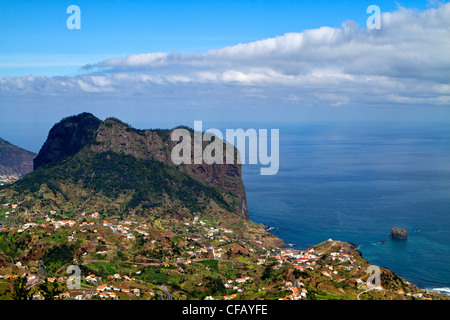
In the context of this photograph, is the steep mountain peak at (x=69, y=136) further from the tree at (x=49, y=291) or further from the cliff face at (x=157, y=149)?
the tree at (x=49, y=291)

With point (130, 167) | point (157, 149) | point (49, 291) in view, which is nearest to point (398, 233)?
point (157, 149)

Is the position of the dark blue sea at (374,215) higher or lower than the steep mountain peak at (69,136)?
lower

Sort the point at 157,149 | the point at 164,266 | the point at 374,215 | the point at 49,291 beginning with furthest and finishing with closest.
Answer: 1. the point at 157,149
2. the point at 374,215
3. the point at 164,266
4. the point at 49,291

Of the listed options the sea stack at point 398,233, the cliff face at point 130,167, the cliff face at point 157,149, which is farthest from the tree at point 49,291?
the cliff face at point 157,149

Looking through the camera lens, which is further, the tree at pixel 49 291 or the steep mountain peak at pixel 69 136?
the steep mountain peak at pixel 69 136

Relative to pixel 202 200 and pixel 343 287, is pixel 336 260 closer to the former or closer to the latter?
pixel 343 287

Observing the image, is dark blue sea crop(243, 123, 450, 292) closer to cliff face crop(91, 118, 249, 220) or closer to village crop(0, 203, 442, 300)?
cliff face crop(91, 118, 249, 220)

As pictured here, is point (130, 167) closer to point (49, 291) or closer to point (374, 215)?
point (374, 215)
